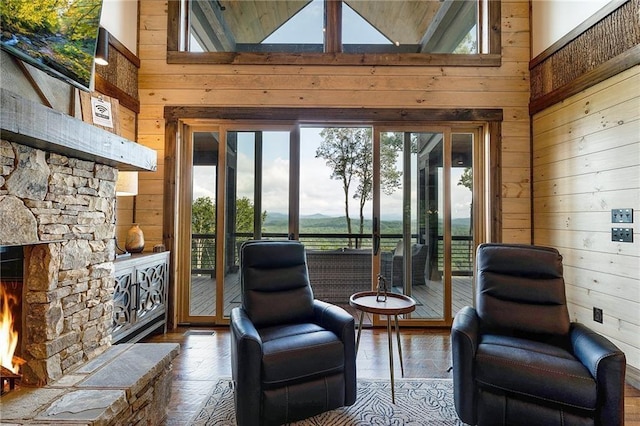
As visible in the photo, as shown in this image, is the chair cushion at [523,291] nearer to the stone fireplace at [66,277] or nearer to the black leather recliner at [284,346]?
the black leather recliner at [284,346]

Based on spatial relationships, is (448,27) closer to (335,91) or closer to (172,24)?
(335,91)

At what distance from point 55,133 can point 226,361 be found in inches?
88.7

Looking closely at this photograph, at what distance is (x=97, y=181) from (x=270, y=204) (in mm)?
2043

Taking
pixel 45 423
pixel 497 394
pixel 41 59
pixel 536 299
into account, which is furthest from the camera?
pixel 536 299

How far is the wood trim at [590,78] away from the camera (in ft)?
8.36

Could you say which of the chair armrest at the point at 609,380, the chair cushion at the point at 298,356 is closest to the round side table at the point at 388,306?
the chair cushion at the point at 298,356

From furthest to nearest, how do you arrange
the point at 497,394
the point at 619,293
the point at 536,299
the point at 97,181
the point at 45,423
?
the point at 619,293
the point at 536,299
the point at 97,181
the point at 497,394
the point at 45,423

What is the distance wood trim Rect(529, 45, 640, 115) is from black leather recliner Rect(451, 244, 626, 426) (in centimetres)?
167

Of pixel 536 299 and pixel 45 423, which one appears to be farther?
pixel 536 299

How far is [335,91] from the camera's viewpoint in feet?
12.5

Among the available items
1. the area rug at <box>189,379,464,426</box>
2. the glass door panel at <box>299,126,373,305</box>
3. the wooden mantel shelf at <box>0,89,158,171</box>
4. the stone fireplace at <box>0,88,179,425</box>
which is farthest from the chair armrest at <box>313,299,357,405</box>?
the glass door panel at <box>299,126,373,305</box>

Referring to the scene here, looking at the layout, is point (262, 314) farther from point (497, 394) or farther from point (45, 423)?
point (497, 394)

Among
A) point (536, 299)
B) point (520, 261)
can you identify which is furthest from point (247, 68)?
point (536, 299)

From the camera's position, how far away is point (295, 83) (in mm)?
3818
